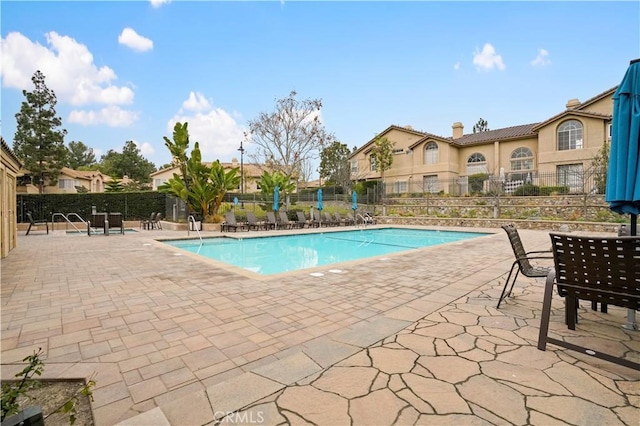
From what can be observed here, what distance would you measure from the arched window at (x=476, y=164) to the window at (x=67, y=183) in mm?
43721

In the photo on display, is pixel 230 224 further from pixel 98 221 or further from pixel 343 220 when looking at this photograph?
pixel 343 220

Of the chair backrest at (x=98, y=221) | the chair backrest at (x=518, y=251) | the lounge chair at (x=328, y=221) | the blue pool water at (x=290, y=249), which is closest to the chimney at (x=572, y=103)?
the blue pool water at (x=290, y=249)

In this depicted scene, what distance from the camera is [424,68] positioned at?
647 inches

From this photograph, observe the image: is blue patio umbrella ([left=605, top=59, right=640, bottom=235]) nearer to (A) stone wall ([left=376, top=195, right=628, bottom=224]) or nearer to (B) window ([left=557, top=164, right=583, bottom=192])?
(A) stone wall ([left=376, top=195, right=628, bottom=224])

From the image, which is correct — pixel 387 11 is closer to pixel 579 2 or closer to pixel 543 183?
pixel 579 2

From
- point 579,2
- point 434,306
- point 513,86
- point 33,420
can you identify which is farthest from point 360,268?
point 513,86

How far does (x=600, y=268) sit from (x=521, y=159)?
26.8 m

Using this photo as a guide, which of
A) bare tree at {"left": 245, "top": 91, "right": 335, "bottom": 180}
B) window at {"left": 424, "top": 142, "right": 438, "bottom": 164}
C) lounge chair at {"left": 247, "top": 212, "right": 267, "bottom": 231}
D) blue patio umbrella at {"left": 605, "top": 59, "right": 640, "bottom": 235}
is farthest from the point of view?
window at {"left": 424, "top": 142, "right": 438, "bottom": 164}

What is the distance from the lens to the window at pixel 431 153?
28188 millimetres

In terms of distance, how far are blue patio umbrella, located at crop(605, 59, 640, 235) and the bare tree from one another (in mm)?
25672

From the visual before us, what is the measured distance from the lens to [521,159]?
82.3 ft

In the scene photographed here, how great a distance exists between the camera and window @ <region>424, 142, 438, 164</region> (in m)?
28.2

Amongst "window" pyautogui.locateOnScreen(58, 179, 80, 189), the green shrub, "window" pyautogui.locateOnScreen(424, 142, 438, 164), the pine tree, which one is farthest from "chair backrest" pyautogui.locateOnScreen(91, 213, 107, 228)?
"window" pyautogui.locateOnScreen(58, 179, 80, 189)

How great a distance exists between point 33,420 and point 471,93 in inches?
940
